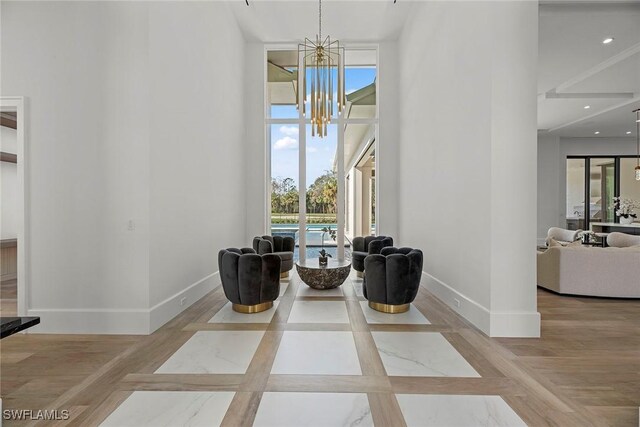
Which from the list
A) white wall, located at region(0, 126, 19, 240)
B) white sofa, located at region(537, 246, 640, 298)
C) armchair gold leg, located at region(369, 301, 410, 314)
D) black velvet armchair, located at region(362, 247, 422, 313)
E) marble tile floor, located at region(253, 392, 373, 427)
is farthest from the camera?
white wall, located at region(0, 126, 19, 240)

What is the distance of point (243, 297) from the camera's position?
12.7 feet

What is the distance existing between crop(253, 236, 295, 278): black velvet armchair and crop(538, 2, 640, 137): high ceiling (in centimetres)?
515

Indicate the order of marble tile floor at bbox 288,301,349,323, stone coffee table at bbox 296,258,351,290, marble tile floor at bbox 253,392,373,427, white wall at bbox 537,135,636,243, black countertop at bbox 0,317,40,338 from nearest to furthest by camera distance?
black countertop at bbox 0,317,40,338 → marble tile floor at bbox 253,392,373,427 → marble tile floor at bbox 288,301,349,323 → stone coffee table at bbox 296,258,351,290 → white wall at bbox 537,135,636,243

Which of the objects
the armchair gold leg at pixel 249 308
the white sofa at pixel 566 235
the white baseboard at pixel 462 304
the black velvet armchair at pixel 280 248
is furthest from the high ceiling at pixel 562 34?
the armchair gold leg at pixel 249 308

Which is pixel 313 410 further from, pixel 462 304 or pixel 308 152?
pixel 308 152

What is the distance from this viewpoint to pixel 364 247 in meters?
6.05

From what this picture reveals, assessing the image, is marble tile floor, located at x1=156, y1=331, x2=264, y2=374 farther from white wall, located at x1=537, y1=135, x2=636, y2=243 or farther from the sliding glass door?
the sliding glass door

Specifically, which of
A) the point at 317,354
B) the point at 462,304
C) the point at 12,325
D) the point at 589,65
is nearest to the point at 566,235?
the point at 589,65

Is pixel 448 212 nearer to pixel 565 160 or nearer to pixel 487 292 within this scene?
pixel 487 292

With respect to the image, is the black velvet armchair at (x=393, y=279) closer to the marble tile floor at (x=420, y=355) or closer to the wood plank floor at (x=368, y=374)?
the wood plank floor at (x=368, y=374)

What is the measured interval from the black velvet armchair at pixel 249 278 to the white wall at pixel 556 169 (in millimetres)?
10744

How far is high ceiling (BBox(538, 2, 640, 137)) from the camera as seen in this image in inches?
171

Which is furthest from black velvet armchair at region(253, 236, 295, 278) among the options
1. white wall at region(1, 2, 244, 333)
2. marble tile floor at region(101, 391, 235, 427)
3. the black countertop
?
the black countertop

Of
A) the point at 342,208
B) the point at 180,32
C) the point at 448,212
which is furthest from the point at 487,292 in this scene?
the point at 180,32
